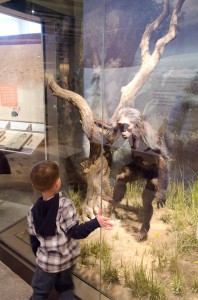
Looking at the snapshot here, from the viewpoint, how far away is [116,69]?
1.85 metres

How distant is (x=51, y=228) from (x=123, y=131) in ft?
2.42

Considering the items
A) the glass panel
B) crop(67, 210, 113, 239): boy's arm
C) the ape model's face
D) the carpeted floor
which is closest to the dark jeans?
crop(67, 210, 113, 239): boy's arm

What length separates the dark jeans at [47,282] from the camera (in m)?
1.29

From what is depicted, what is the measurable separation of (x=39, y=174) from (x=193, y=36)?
117 centimetres

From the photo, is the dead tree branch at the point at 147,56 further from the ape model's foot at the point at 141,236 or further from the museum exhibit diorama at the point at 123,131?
the ape model's foot at the point at 141,236

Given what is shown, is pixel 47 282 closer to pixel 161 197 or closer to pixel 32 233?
pixel 32 233

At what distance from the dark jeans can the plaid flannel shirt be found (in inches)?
1.7

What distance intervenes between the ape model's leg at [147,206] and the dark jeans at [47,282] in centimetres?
49

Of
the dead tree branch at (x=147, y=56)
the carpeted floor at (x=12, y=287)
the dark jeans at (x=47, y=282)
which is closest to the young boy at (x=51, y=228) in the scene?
the dark jeans at (x=47, y=282)

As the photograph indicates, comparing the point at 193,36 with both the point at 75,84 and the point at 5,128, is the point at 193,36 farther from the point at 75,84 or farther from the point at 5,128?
the point at 5,128

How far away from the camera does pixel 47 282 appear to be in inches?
50.7

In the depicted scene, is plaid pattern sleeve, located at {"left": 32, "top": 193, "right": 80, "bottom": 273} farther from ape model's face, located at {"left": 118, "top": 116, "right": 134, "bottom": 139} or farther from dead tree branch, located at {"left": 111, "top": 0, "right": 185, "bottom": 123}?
dead tree branch, located at {"left": 111, "top": 0, "right": 185, "bottom": 123}

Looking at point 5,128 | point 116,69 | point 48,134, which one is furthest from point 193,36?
point 5,128

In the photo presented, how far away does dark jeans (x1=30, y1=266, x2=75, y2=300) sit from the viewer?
129cm
